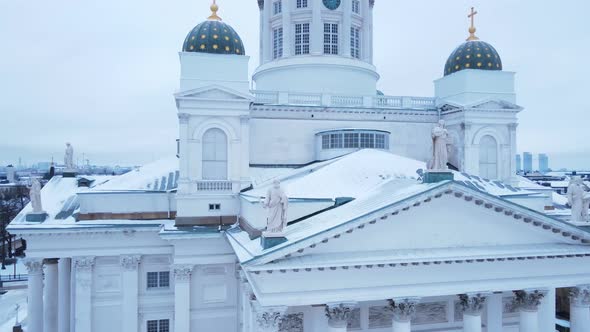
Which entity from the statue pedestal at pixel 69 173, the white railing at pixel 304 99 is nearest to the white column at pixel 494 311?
the white railing at pixel 304 99

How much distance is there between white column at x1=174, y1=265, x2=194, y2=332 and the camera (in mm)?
22141

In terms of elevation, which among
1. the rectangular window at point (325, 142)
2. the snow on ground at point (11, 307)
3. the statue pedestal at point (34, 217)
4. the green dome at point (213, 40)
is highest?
the green dome at point (213, 40)

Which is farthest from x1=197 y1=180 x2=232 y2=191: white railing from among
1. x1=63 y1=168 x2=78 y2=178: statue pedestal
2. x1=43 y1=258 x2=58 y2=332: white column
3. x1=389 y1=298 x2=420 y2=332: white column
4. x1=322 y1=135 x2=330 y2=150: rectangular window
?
x1=63 y1=168 x2=78 y2=178: statue pedestal

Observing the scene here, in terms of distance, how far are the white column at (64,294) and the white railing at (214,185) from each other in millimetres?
9255

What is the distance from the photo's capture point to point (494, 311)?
20422mm

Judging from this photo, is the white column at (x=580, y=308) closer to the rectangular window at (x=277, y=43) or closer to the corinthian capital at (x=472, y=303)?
the corinthian capital at (x=472, y=303)

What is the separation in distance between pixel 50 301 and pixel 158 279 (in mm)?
6472

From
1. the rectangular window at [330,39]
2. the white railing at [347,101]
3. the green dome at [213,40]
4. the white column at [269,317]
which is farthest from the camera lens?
the rectangular window at [330,39]

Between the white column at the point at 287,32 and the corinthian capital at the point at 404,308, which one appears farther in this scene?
the white column at the point at 287,32

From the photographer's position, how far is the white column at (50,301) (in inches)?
985

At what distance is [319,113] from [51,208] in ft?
53.9

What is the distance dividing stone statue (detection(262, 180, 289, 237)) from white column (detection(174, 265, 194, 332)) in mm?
8529

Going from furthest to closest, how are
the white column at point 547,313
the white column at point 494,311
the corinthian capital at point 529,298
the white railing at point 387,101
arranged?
1. the white railing at point 387,101
2. the white column at point 547,313
3. the white column at point 494,311
4. the corinthian capital at point 529,298

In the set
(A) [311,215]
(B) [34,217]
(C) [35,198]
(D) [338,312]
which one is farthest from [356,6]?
(B) [34,217]
